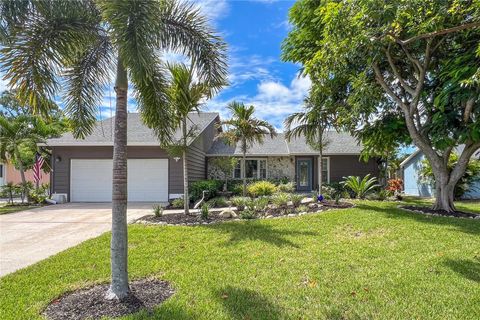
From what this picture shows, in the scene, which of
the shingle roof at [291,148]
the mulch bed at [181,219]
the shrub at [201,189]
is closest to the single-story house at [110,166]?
the shrub at [201,189]

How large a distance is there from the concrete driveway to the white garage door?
2.76 metres

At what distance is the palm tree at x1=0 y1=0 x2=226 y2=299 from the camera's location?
135 inches

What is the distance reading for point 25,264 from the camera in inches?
225

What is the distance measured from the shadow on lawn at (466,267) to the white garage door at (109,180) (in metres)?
12.6

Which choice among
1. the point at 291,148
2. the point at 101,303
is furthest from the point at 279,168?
the point at 101,303

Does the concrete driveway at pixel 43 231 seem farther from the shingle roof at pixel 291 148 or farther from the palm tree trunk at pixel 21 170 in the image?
the shingle roof at pixel 291 148

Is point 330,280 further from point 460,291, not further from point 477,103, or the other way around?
point 477,103

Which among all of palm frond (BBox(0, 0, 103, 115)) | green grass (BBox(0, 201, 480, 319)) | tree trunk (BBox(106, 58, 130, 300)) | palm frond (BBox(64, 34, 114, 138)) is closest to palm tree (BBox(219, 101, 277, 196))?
green grass (BBox(0, 201, 480, 319))

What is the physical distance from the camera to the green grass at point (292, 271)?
12.1ft

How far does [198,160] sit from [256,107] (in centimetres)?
547

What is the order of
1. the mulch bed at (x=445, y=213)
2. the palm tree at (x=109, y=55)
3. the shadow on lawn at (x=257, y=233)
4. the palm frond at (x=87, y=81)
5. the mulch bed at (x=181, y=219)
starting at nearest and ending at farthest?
the palm tree at (x=109, y=55)
the palm frond at (x=87, y=81)
the shadow on lawn at (x=257, y=233)
the mulch bed at (x=181, y=219)
the mulch bed at (x=445, y=213)

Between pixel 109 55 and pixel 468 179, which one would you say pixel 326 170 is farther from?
pixel 109 55

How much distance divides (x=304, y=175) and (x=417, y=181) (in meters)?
6.99

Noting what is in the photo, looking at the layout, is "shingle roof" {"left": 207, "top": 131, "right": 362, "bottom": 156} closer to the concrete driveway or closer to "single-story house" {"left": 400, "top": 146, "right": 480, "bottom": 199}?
"single-story house" {"left": 400, "top": 146, "right": 480, "bottom": 199}
